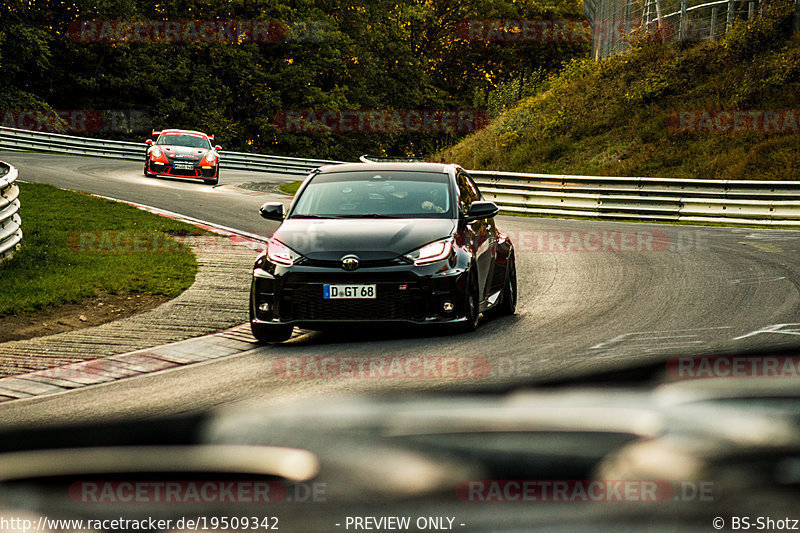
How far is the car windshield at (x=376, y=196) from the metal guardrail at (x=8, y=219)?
4.33m

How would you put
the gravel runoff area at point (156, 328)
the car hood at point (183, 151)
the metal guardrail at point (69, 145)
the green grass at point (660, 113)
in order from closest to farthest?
the gravel runoff area at point (156, 328) → the green grass at point (660, 113) → the car hood at point (183, 151) → the metal guardrail at point (69, 145)

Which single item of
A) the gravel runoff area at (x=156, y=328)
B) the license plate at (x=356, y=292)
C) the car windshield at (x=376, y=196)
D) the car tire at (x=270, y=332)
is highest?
the car windshield at (x=376, y=196)

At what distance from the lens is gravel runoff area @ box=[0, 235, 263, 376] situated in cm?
790

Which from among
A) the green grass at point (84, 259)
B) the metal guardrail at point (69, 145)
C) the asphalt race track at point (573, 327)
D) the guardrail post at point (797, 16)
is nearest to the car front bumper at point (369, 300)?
the asphalt race track at point (573, 327)

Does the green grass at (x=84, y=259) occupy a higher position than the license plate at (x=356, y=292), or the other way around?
the license plate at (x=356, y=292)

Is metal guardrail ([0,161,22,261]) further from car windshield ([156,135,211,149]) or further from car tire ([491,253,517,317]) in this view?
car windshield ([156,135,211,149])

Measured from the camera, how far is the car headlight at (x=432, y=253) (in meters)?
8.28

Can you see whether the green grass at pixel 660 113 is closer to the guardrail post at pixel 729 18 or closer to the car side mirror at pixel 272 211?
the guardrail post at pixel 729 18

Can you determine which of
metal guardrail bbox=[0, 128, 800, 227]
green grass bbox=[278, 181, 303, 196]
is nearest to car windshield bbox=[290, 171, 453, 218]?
metal guardrail bbox=[0, 128, 800, 227]

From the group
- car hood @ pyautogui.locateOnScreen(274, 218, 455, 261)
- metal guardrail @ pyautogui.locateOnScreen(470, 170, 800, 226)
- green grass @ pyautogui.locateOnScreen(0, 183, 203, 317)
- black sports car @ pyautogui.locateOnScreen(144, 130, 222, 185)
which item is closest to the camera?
car hood @ pyautogui.locateOnScreen(274, 218, 455, 261)

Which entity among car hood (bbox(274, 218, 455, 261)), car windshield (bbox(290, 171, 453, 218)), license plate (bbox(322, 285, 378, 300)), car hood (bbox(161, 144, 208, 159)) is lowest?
license plate (bbox(322, 285, 378, 300))

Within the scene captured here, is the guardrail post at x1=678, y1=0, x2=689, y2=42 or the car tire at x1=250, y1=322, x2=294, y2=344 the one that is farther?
the guardrail post at x1=678, y1=0, x2=689, y2=42

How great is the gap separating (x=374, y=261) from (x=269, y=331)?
3.80ft

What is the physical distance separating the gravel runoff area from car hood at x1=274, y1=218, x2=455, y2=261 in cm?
133
